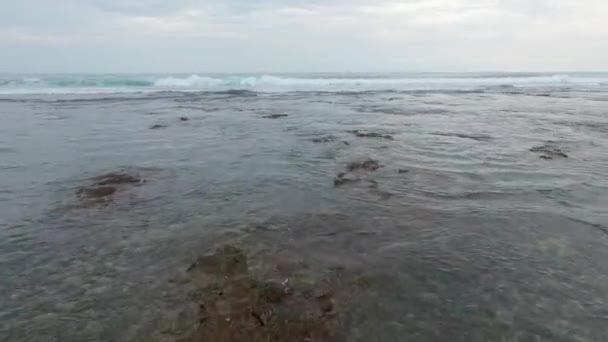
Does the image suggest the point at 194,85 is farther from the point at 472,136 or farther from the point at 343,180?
the point at 343,180

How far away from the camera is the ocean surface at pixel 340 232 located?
4.23m

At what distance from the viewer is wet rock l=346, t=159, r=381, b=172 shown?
10.1 metres

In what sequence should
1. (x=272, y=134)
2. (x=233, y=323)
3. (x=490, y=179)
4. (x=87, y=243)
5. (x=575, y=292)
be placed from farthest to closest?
(x=272, y=134), (x=490, y=179), (x=87, y=243), (x=575, y=292), (x=233, y=323)

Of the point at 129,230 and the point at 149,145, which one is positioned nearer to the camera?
the point at 129,230

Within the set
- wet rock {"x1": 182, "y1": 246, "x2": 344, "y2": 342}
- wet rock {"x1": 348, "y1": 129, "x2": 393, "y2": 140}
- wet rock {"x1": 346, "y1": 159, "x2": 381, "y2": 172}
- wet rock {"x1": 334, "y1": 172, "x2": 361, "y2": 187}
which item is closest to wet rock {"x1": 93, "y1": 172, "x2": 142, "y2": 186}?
wet rock {"x1": 334, "y1": 172, "x2": 361, "y2": 187}

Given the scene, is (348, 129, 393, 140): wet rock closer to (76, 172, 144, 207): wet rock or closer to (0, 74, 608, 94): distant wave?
(76, 172, 144, 207): wet rock

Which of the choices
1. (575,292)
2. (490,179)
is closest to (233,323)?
(575,292)

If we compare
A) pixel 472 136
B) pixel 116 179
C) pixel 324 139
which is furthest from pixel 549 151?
pixel 116 179

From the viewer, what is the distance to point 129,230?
6.46 metres

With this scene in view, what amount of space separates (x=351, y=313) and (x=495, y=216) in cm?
373

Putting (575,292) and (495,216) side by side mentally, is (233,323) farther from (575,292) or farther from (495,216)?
(495,216)

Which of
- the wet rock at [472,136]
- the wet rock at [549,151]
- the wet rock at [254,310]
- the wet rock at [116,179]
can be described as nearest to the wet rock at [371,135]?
the wet rock at [472,136]

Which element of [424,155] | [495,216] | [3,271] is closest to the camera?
[3,271]

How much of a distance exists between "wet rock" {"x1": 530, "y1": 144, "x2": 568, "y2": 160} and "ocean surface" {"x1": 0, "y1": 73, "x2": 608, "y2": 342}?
75mm
